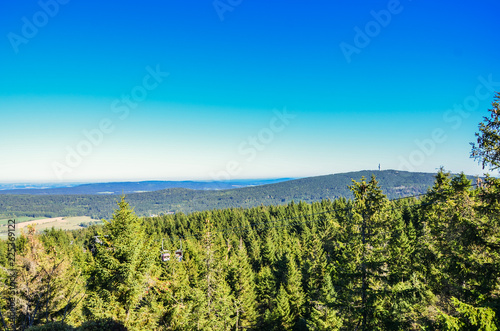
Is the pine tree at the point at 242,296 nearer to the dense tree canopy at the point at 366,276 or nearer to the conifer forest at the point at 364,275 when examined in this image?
the conifer forest at the point at 364,275

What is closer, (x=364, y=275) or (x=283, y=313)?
(x=364, y=275)

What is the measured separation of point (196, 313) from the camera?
18.2m

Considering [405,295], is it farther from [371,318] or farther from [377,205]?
[377,205]

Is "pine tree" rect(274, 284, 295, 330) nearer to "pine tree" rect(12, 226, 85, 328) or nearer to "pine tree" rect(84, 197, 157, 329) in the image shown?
"pine tree" rect(84, 197, 157, 329)

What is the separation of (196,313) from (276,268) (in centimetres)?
2709

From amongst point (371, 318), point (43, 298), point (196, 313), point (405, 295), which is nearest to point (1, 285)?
point (43, 298)

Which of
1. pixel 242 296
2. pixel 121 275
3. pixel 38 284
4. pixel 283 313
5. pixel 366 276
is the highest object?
pixel 121 275

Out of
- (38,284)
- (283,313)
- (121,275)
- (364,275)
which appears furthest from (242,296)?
(121,275)

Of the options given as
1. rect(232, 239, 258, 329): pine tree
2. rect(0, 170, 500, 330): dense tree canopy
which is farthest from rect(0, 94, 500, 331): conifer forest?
rect(232, 239, 258, 329): pine tree

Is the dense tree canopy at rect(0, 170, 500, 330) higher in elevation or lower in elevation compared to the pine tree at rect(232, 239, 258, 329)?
higher

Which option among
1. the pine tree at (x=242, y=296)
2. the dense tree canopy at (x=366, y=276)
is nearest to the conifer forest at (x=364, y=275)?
the dense tree canopy at (x=366, y=276)

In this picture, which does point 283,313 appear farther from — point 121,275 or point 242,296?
point 121,275

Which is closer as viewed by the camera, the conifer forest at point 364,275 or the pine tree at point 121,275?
the conifer forest at point 364,275

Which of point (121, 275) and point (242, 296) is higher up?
point (121, 275)
